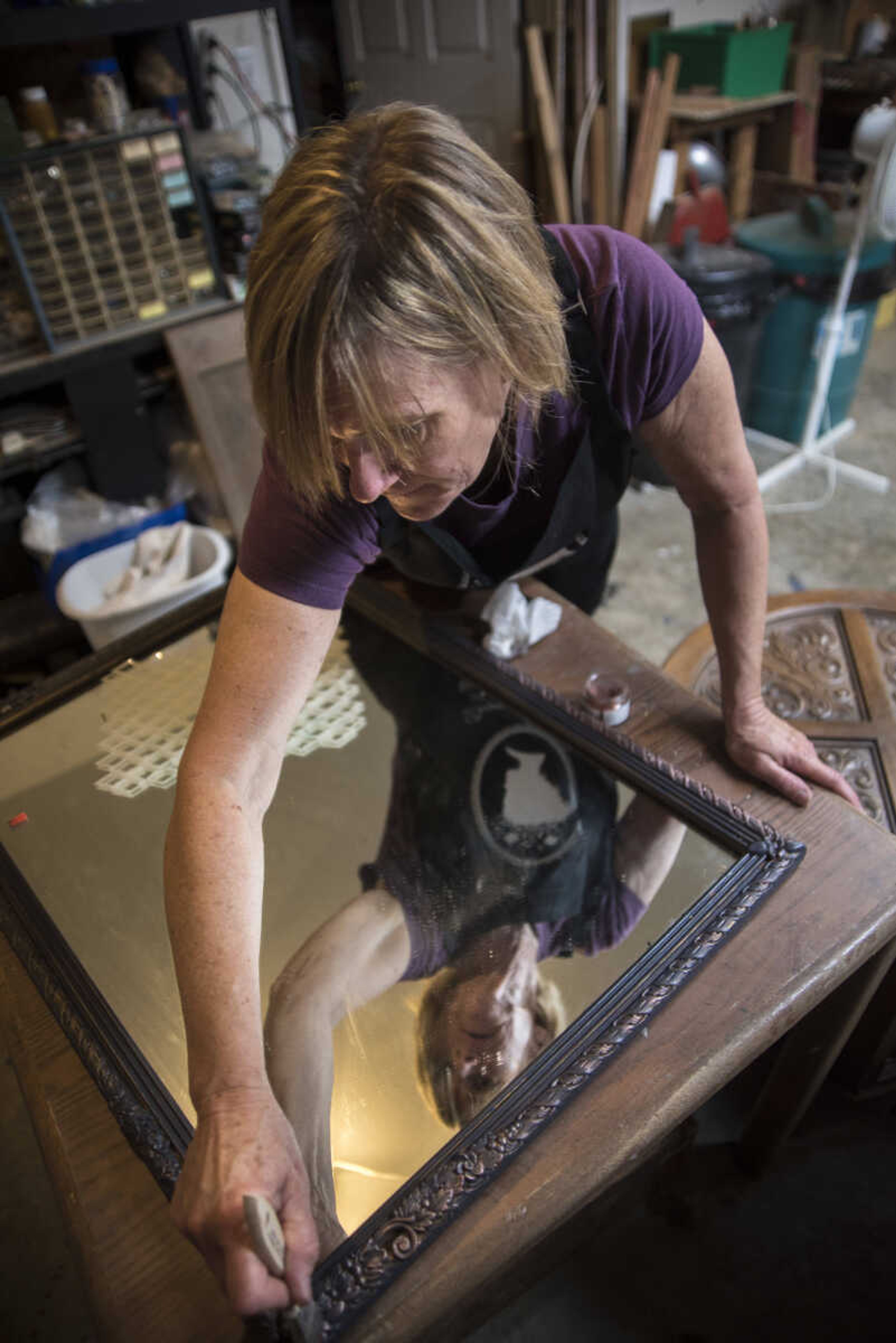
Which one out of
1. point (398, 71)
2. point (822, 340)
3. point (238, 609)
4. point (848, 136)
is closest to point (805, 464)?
point (822, 340)

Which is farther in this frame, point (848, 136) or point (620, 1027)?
point (848, 136)

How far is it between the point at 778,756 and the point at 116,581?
186 centimetres

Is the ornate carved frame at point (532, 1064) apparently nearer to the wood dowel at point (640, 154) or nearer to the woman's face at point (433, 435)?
the woman's face at point (433, 435)

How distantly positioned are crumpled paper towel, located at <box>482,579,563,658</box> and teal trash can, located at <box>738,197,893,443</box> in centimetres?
247

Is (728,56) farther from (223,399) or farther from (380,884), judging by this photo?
(380,884)

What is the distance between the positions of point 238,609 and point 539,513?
45cm

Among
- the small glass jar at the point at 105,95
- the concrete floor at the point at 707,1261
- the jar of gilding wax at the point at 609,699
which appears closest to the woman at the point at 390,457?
the jar of gilding wax at the point at 609,699

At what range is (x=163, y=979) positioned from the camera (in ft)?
3.20

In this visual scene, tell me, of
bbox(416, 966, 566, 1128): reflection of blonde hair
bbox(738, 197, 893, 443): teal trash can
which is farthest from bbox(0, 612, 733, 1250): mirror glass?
bbox(738, 197, 893, 443): teal trash can

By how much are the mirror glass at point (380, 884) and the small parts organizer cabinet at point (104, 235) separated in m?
1.43

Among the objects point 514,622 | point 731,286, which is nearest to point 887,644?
point 514,622

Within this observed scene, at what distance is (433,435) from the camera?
0.84 m

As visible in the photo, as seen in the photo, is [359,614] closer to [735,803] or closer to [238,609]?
[238,609]

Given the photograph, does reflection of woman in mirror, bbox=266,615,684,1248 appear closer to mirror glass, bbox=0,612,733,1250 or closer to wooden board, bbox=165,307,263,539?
Result: mirror glass, bbox=0,612,733,1250
